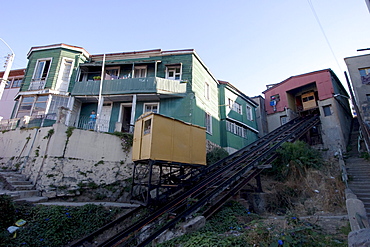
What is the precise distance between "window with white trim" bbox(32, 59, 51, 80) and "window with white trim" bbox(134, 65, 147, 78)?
774cm

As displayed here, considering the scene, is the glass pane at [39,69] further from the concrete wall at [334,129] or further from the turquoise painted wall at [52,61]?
the concrete wall at [334,129]

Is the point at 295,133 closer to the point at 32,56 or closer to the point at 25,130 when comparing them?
the point at 25,130

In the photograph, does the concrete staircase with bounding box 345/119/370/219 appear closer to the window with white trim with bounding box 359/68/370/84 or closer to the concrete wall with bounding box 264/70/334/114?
the concrete wall with bounding box 264/70/334/114

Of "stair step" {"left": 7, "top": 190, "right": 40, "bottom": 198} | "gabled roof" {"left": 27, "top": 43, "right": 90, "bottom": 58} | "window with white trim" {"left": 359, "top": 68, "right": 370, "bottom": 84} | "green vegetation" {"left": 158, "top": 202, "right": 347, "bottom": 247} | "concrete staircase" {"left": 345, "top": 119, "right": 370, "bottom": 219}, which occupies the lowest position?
"green vegetation" {"left": 158, "top": 202, "right": 347, "bottom": 247}

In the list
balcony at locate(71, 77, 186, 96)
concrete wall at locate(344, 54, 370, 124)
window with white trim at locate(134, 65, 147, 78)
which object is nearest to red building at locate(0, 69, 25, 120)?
balcony at locate(71, 77, 186, 96)

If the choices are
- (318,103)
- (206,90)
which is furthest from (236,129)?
(318,103)

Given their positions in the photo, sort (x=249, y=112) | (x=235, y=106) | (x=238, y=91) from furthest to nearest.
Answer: (x=249, y=112), (x=238, y=91), (x=235, y=106)

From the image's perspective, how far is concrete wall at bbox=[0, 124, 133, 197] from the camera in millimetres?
10648

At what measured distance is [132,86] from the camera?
16.5 m

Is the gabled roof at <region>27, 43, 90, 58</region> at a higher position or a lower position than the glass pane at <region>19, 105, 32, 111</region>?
higher

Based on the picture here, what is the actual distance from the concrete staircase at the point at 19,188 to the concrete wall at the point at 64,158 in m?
0.36

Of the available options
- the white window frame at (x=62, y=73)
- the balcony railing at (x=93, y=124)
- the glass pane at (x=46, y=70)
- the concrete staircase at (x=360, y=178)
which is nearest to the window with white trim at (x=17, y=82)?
the glass pane at (x=46, y=70)

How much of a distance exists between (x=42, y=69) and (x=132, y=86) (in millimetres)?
8922

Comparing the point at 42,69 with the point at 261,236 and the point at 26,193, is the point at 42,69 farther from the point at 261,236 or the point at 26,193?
the point at 261,236
